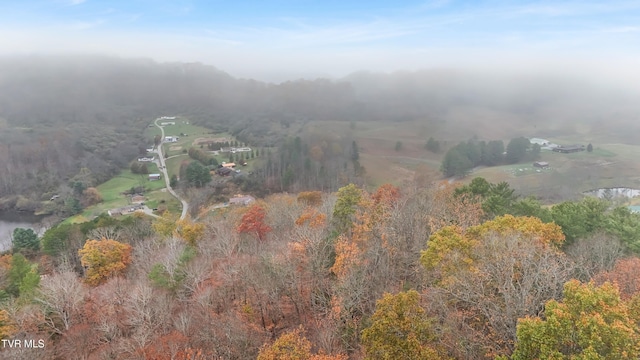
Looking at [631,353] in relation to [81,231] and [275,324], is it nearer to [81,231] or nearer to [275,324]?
[275,324]

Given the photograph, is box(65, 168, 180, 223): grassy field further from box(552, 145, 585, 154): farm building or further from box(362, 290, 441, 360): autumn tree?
box(552, 145, 585, 154): farm building

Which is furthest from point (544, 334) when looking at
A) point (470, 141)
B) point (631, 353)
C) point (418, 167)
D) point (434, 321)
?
→ point (470, 141)

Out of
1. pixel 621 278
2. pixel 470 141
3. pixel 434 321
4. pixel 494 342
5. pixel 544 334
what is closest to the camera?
pixel 544 334

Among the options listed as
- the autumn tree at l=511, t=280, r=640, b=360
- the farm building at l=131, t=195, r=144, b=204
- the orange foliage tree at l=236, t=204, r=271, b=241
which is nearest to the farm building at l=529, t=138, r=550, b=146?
the orange foliage tree at l=236, t=204, r=271, b=241

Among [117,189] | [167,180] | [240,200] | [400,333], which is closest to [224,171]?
[167,180]

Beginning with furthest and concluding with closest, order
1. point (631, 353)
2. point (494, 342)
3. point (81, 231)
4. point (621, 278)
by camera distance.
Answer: point (81, 231)
point (621, 278)
point (494, 342)
point (631, 353)

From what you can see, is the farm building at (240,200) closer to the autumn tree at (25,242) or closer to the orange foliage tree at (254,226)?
the autumn tree at (25,242)

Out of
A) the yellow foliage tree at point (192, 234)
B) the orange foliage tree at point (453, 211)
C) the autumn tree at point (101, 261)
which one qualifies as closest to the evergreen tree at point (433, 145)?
the orange foliage tree at point (453, 211)

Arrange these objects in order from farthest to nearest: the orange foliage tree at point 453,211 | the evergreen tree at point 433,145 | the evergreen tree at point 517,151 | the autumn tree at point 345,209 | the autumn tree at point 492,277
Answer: the evergreen tree at point 433,145, the evergreen tree at point 517,151, the autumn tree at point 345,209, the orange foliage tree at point 453,211, the autumn tree at point 492,277
